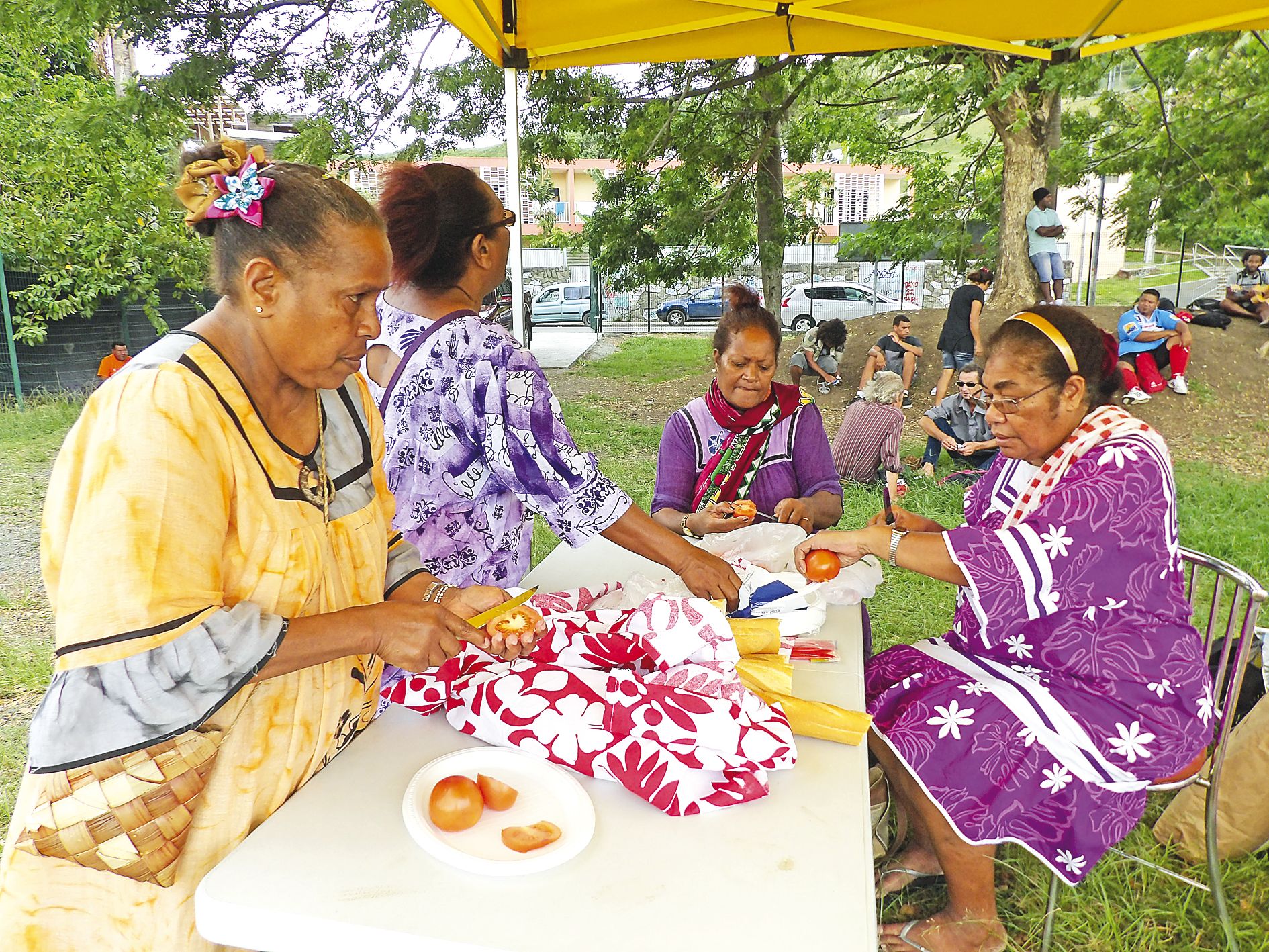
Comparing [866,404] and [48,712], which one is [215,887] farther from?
[866,404]

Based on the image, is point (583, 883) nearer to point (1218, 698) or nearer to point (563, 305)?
point (1218, 698)

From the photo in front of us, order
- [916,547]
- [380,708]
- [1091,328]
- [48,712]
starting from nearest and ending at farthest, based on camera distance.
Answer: [48,712], [380,708], [916,547], [1091,328]

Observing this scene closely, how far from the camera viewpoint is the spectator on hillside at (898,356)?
411 inches

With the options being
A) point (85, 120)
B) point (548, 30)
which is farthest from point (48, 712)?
point (85, 120)

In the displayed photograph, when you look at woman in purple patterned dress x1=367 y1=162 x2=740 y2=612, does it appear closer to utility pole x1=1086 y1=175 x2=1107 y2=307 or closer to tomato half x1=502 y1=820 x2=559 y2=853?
tomato half x1=502 y1=820 x2=559 y2=853

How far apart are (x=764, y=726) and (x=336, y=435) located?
93 centimetres

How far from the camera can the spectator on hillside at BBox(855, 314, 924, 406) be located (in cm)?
1044

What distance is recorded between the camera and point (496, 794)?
1.41m

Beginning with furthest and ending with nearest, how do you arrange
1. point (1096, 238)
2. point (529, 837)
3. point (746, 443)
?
point (1096, 238)
point (746, 443)
point (529, 837)

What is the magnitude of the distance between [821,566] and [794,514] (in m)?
0.88

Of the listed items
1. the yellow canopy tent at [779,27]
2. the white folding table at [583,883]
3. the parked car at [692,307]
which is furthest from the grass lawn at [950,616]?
the parked car at [692,307]

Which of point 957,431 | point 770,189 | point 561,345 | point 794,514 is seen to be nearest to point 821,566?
point 794,514

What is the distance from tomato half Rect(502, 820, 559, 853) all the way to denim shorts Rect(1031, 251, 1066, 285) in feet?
35.4

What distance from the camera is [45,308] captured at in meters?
7.71
